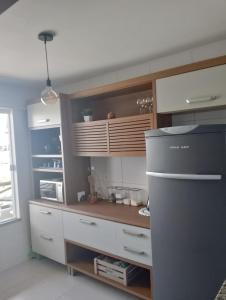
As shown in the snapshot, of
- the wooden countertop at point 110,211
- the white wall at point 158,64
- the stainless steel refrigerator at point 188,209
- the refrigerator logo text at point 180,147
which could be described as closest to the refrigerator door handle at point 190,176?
the stainless steel refrigerator at point 188,209

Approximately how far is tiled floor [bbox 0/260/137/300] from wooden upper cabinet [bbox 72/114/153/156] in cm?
130

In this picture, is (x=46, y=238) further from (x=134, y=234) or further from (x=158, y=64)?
(x=158, y=64)

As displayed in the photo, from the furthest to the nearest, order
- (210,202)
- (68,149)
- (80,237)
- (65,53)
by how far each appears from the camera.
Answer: (68,149)
(80,237)
(65,53)
(210,202)

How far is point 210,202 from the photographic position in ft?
5.10

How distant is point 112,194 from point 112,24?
5.71 feet

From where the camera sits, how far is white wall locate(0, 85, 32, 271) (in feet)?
9.74

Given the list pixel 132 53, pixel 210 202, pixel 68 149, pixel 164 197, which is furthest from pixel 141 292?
pixel 132 53

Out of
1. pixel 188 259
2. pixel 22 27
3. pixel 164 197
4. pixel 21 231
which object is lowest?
pixel 21 231

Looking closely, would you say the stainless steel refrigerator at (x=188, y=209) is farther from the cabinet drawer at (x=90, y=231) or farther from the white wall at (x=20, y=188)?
the white wall at (x=20, y=188)

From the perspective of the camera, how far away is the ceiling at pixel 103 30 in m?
1.41

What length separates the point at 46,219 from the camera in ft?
9.47

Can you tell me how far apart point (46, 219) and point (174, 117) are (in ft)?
5.88

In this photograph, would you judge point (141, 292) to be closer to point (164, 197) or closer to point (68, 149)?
point (164, 197)

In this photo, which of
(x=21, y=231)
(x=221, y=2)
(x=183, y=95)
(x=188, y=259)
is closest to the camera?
(x=221, y=2)
